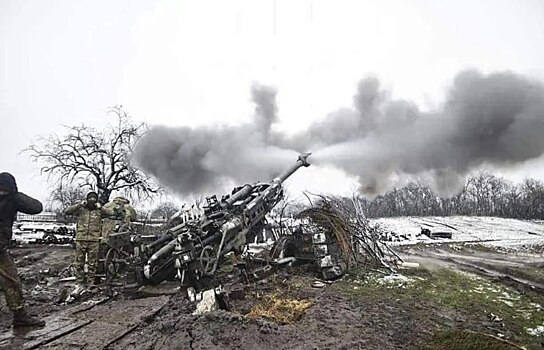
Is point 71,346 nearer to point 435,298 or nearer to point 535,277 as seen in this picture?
point 435,298

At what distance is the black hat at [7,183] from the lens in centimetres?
553

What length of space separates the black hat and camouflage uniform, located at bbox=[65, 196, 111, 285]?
2895mm

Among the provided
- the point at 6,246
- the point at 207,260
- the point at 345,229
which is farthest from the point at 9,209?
the point at 345,229

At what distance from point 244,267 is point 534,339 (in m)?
5.63

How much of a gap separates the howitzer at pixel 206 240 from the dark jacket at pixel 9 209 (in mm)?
2502

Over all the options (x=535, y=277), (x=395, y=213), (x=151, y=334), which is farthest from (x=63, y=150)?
(x=395, y=213)

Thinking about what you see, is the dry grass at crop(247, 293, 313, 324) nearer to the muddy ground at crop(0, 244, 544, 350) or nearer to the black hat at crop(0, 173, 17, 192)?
the muddy ground at crop(0, 244, 544, 350)

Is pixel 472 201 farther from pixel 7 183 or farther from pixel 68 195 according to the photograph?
pixel 7 183

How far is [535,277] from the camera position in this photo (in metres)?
9.77

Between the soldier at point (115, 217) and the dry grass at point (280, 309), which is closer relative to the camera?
the dry grass at point (280, 309)

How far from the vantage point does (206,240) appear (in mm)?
8016

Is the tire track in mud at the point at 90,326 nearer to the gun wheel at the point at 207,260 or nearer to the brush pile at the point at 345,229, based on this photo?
the gun wheel at the point at 207,260

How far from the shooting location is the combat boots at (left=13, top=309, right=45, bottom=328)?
5355 millimetres

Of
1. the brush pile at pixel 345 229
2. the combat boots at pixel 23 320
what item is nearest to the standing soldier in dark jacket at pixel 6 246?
the combat boots at pixel 23 320
